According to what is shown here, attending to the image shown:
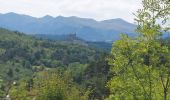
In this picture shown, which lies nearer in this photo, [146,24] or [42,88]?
[146,24]

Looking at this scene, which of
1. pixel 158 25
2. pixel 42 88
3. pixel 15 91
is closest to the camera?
pixel 158 25

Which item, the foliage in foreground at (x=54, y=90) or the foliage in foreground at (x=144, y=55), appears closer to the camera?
the foliage in foreground at (x=144, y=55)

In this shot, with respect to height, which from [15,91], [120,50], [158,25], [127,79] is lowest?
[15,91]

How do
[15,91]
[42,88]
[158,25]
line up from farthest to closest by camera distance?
[15,91] → [42,88] → [158,25]

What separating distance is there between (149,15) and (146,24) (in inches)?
16.6

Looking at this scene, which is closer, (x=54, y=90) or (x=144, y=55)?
(x=144, y=55)

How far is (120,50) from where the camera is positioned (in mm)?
19031

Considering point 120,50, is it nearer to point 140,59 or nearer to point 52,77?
point 140,59

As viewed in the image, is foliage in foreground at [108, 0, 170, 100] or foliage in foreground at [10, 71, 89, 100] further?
foliage in foreground at [10, 71, 89, 100]

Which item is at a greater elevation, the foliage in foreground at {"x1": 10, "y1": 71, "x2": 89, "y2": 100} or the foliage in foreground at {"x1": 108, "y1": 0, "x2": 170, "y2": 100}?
the foliage in foreground at {"x1": 108, "y1": 0, "x2": 170, "y2": 100}

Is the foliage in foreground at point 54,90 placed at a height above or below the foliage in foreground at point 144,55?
below

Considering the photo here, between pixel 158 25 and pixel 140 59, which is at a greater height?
pixel 158 25

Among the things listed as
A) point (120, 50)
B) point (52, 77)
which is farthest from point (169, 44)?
point (52, 77)

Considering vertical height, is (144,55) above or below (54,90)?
above
